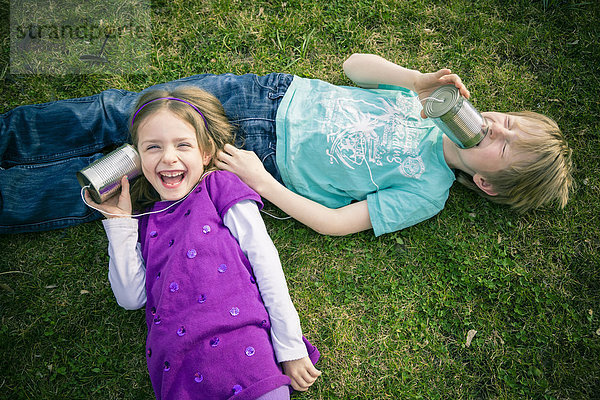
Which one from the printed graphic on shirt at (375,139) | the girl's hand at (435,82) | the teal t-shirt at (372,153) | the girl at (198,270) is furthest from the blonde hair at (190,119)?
the girl's hand at (435,82)

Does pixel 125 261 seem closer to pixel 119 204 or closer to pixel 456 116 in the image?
pixel 119 204

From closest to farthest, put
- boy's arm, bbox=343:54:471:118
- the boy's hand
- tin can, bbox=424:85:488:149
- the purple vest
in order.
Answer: the purple vest → tin can, bbox=424:85:488:149 → the boy's hand → boy's arm, bbox=343:54:471:118

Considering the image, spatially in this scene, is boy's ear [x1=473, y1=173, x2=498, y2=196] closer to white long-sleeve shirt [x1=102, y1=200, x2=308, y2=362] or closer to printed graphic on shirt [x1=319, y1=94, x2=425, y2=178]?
printed graphic on shirt [x1=319, y1=94, x2=425, y2=178]

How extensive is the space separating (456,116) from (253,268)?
64.6 inches

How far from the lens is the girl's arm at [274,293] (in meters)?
2.54

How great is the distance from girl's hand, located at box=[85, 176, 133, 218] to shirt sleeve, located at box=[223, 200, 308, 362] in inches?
27.3

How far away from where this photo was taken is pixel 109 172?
256 centimetres

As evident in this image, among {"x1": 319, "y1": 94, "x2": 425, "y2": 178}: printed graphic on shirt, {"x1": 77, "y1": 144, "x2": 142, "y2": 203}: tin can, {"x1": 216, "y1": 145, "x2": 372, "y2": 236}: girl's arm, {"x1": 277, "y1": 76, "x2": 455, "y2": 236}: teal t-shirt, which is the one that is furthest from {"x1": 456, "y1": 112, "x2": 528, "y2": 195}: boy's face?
{"x1": 77, "y1": 144, "x2": 142, "y2": 203}: tin can

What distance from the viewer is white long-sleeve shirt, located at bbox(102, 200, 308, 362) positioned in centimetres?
256

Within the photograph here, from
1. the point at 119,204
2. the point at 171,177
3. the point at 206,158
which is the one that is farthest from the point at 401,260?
the point at 119,204

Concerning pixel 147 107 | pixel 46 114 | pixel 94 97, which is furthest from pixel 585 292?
pixel 46 114

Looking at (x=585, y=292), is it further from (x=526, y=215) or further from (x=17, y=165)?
(x=17, y=165)

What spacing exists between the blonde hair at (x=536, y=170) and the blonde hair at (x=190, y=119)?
1.97m

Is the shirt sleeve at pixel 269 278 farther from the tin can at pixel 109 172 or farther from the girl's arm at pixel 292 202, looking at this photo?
the tin can at pixel 109 172
